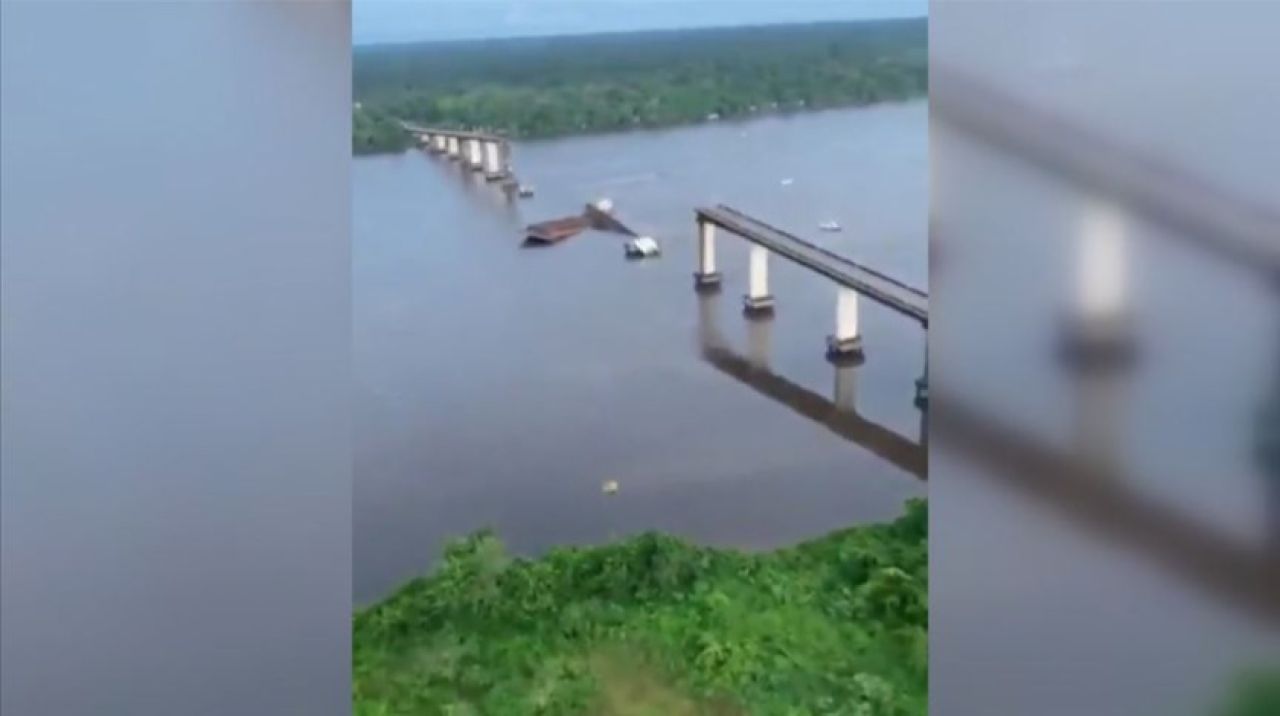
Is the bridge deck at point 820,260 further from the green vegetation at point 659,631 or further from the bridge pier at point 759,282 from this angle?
the green vegetation at point 659,631

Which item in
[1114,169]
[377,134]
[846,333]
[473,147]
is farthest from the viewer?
Result: [846,333]

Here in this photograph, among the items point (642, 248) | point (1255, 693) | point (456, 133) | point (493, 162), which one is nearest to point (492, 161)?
point (493, 162)

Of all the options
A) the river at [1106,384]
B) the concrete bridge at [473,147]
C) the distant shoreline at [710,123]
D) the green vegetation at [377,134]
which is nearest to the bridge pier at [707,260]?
the distant shoreline at [710,123]

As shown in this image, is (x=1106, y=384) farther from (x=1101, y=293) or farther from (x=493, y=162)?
(x=493, y=162)

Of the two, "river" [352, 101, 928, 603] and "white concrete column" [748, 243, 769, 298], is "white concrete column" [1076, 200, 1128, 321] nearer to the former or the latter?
"river" [352, 101, 928, 603]

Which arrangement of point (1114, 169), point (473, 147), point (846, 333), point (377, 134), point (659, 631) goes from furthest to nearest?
point (846, 333) < point (473, 147) < point (659, 631) < point (377, 134) < point (1114, 169)

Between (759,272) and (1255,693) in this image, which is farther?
(759,272)
